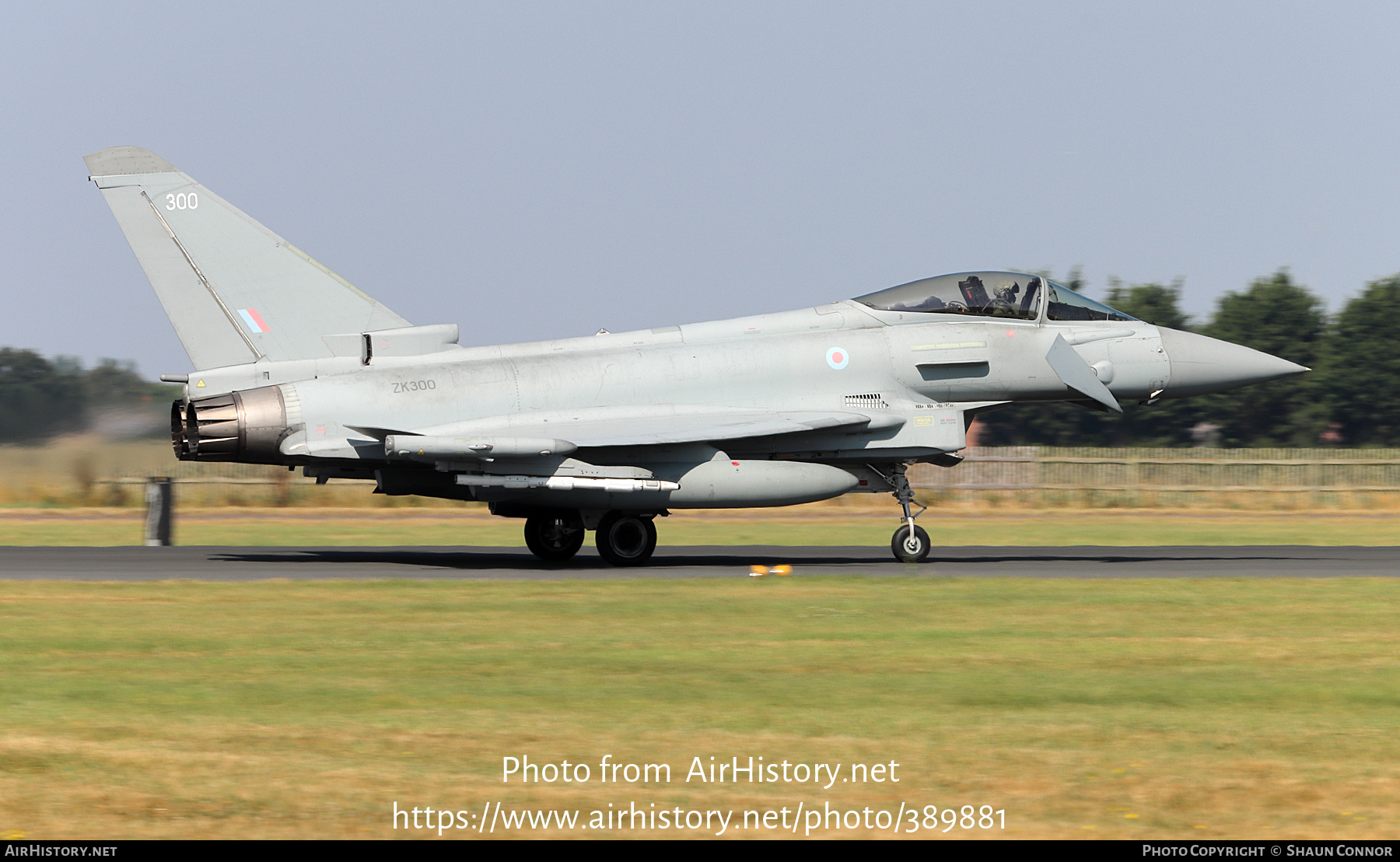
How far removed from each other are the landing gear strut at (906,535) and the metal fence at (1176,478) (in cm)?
1843

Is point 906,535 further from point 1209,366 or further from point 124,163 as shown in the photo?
point 124,163

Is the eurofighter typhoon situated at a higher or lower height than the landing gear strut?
higher

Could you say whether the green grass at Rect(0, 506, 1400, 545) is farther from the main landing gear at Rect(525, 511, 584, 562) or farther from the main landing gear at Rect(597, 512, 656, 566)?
the main landing gear at Rect(597, 512, 656, 566)

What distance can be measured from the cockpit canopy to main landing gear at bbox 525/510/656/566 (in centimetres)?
430

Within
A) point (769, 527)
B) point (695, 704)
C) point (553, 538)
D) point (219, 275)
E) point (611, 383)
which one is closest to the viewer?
point (695, 704)

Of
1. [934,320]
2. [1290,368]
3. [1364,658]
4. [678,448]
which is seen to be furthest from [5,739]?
[1290,368]

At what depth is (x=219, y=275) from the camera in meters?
17.5

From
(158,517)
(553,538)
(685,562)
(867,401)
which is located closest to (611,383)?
(553,538)

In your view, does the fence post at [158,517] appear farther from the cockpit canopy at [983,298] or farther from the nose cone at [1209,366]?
the nose cone at [1209,366]

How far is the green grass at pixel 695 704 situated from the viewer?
5980 millimetres

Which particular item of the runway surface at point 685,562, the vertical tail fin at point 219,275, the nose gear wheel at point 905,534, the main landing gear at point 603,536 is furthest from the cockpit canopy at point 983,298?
the vertical tail fin at point 219,275

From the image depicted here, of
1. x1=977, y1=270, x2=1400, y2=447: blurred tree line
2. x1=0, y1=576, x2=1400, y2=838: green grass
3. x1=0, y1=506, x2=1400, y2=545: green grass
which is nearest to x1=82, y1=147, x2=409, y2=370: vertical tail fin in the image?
x1=0, y1=576, x2=1400, y2=838: green grass

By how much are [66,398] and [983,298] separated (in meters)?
19.9

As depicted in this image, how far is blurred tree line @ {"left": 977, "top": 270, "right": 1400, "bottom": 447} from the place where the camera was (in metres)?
56.5
